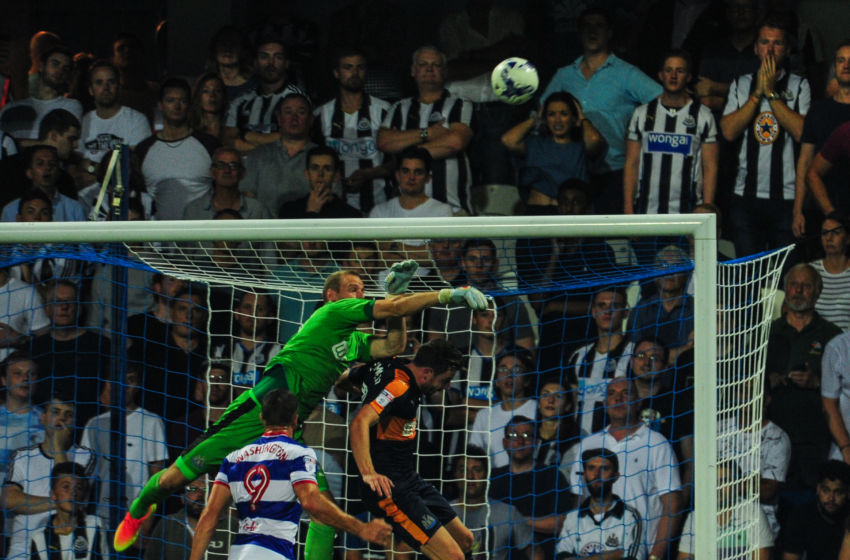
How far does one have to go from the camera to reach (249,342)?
338 inches

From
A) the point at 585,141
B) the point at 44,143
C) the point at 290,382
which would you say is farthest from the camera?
the point at 44,143

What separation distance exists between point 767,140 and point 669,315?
1.39m

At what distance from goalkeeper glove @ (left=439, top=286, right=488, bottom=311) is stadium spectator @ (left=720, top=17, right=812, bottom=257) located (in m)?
3.05

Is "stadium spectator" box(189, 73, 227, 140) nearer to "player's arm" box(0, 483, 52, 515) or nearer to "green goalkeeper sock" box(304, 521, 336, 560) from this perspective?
"player's arm" box(0, 483, 52, 515)

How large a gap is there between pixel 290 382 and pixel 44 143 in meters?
3.61

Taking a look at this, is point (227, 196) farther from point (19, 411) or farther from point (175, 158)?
point (19, 411)

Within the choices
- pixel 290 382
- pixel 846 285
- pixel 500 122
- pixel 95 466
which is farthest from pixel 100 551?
pixel 846 285

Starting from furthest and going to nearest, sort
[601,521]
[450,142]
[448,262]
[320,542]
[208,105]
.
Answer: [208,105] < [450,142] < [448,262] < [601,521] < [320,542]

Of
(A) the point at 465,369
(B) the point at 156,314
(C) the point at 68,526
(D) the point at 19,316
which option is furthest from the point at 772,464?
(D) the point at 19,316

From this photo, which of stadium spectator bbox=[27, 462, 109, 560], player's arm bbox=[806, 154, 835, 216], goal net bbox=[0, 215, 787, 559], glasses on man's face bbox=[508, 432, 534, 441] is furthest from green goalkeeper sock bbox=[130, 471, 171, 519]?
player's arm bbox=[806, 154, 835, 216]

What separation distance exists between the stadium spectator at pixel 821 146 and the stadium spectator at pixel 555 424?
6.09ft

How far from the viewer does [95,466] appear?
322 inches

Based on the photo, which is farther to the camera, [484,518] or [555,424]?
[555,424]

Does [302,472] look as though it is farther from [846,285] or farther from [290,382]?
[846,285]
